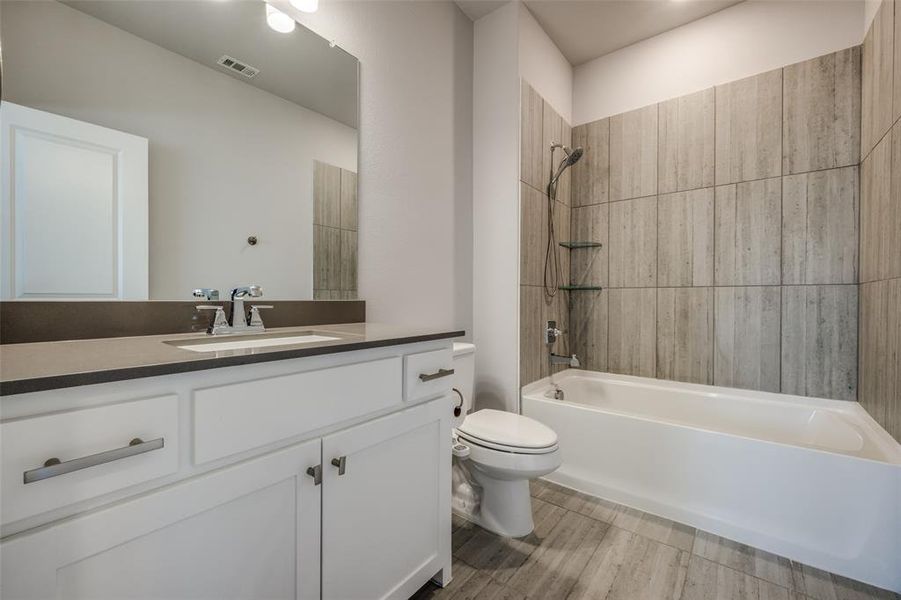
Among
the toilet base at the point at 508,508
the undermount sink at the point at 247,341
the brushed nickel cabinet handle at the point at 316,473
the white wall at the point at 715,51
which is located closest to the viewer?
the brushed nickel cabinet handle at the point at 316,473

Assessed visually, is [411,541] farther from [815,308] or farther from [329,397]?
[815,308]

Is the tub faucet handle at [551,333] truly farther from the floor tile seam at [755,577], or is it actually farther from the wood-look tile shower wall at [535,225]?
the floor tile seam at [755,577]

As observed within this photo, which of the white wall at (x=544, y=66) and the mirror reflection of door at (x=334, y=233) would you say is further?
the white wall at (x=544, y=66)

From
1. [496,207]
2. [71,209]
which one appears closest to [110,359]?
[71,209]

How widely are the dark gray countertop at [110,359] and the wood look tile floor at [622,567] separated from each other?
1.01 metres

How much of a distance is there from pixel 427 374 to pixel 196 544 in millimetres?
676

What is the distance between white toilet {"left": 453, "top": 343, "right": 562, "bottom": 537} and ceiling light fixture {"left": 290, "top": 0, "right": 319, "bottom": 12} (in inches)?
68.3

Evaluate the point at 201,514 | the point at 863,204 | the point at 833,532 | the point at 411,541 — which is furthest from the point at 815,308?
the point at 201,514

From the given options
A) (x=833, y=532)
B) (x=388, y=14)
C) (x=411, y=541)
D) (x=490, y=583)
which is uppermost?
(x=388, y=14)

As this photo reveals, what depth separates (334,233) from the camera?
163 centimetres

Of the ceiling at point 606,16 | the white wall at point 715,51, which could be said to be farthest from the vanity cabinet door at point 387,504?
the white wall at point 715,51

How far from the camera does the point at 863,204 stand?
1.89m

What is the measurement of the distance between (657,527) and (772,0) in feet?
9.17

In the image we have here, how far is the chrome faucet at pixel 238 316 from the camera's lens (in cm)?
122
